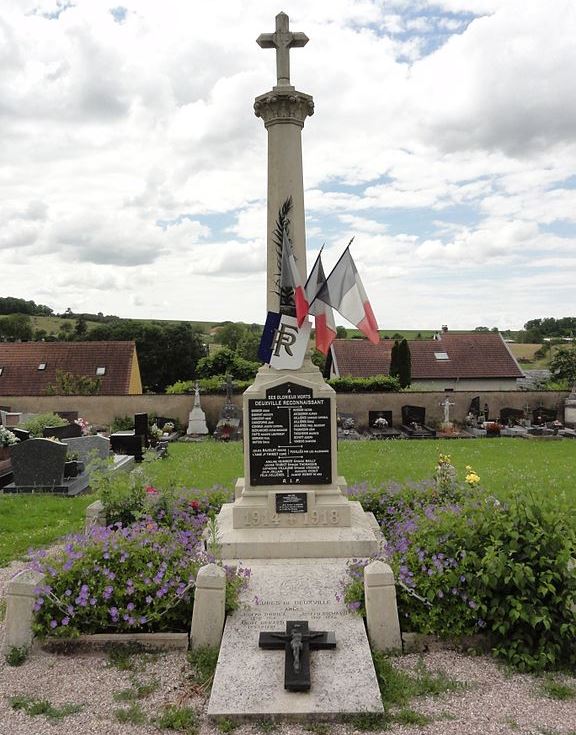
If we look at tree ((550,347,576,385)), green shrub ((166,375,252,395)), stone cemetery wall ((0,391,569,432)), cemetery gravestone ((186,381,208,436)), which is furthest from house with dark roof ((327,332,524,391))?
cemetery gravestone ((186,381,208,436))

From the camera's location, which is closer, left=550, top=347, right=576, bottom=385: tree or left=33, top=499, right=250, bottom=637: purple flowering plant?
left=33, top=499, right=250, bottom=637: purple flowering plant

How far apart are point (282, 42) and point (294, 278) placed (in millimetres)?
3231

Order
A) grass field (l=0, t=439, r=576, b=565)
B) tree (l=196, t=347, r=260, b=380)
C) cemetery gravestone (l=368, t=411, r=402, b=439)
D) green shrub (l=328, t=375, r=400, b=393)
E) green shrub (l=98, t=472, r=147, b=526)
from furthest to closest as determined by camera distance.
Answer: tree (l=196, t=347, r=260, b=380), green shrub (l=328, t=375, r=400, b=393), cemetery gravestone (l=368, t=411, r=402, b=439), grass field (l=0, t=439, r=576, b=565), green shrub (l=98, t=472, r=147, b=526)

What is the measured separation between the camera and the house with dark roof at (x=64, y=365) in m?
28.8

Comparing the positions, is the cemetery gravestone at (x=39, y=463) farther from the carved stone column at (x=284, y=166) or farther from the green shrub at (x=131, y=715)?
the green shrub at (x=131, y=715)

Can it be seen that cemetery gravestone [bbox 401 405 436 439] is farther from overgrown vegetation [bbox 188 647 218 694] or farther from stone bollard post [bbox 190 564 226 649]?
overgrown vegetation [bbox 188 647 218 694]

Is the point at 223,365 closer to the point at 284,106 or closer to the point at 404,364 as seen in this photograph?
the point at 404,364

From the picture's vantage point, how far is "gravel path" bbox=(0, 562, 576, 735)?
14.0 ft

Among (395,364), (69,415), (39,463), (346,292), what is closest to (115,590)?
(346,292)

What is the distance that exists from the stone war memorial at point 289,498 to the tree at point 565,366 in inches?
884

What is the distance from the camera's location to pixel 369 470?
13.6 metres

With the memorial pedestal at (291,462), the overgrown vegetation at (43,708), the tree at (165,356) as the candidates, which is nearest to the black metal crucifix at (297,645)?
the overgrown vegetation at (43,708)

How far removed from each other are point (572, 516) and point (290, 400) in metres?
3.48

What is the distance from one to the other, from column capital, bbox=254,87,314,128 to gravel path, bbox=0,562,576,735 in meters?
6.42
